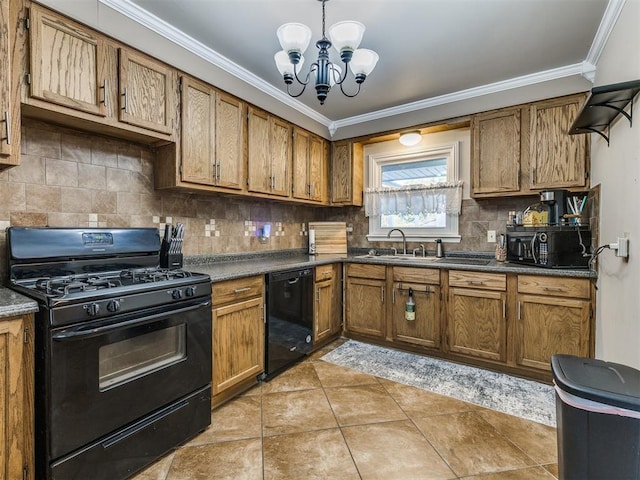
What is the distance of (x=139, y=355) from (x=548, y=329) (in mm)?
2760

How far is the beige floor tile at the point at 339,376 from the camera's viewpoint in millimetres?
2503

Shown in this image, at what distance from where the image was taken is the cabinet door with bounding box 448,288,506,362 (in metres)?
2.66

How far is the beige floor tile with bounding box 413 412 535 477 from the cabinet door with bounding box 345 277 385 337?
4.14 feet

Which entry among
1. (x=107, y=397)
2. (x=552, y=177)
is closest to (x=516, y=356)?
(x=552, y=177)

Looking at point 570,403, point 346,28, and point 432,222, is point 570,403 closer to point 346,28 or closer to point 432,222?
point 346,28

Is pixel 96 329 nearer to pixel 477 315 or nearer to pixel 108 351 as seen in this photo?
pixel 108 351

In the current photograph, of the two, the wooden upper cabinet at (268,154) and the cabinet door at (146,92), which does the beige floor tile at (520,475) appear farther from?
the cabinet door at (146,92)

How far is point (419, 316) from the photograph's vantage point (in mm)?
3027

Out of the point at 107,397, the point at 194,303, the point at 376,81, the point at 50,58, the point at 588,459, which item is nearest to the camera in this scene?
the point at 588,459

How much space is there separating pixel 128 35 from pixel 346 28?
1309 mm

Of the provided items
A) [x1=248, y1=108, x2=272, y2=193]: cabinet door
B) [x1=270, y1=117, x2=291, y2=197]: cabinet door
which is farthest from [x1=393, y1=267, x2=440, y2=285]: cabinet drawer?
[x1=248, y1=108, x2=272, y2=193]: cabinet door

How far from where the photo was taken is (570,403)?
3.50 ft

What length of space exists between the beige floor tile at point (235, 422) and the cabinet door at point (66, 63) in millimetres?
1920

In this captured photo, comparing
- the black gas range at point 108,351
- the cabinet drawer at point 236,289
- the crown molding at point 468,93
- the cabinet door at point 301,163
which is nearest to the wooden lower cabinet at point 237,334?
the cabinet drawer at point 236,289
